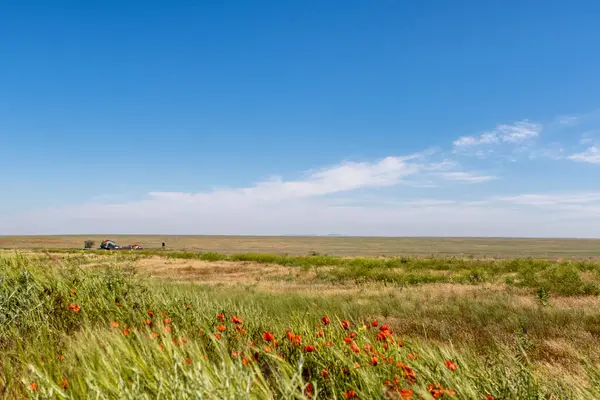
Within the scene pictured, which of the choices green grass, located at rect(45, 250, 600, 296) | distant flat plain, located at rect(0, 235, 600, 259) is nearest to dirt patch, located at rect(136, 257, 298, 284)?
green grass, located at rect(45, 250, 600, 296)

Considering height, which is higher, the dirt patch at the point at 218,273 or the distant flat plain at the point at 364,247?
the dirt patch at the point at 218,273

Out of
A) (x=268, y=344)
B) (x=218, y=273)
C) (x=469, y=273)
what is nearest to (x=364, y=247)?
(x=218, y=273)

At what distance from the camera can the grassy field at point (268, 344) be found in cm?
301

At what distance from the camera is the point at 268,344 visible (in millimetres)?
4641

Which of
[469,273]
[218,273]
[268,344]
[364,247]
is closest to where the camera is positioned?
[268,344]

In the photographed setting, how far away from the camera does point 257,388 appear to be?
119 inches

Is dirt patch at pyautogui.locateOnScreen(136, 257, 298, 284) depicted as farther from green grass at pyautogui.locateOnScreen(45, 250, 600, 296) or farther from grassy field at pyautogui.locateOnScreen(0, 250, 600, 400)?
grassy field at pyautogui.locateOnScreen(0, 250, 600, 400)

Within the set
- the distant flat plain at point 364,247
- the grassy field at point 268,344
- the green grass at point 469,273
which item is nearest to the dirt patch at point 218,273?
the green grass at point 469,273

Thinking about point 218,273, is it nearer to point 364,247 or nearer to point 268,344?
point 268,344

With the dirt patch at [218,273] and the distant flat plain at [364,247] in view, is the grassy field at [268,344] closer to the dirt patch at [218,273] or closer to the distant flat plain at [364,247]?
the dirt patch at [218,273]

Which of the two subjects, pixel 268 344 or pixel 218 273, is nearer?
pixel 268 344

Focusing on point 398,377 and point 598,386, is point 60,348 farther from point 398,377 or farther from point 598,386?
point 598,386

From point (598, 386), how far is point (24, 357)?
527 centimetres

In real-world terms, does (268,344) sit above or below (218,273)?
above
